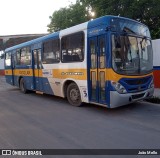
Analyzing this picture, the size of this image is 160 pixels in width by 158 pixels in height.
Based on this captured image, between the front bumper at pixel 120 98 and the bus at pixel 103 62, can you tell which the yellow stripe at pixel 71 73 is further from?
the front bumper at pixel 120 98

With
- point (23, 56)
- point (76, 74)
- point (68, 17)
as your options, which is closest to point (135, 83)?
point (76, 74)

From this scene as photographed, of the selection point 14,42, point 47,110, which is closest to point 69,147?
point 47,110

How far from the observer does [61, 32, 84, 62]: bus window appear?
874 centimetres

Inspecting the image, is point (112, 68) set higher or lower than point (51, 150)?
higher

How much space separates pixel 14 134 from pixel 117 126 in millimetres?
2681

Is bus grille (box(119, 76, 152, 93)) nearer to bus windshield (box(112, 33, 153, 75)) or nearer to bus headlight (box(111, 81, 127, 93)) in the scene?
bus headlight (box(111, 81, 127, 93))

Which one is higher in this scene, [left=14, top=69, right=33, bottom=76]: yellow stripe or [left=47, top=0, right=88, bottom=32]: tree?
[left=47, top=0, right=88, bottom=32]: tree

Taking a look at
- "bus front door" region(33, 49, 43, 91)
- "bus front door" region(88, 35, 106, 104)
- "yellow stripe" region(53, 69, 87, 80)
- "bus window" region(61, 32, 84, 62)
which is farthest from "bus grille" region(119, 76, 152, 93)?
"bus front door" region(33, 49, 43, 91)

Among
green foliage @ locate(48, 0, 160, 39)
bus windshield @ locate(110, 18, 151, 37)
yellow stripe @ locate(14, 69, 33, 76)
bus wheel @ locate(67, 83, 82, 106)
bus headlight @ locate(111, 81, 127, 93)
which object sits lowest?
bus wheel @ locate(67, 83, 82, 106)

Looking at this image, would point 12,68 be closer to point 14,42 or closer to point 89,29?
point 89,29

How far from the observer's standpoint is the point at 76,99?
30.8ft

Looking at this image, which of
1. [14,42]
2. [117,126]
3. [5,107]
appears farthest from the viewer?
[14,42]

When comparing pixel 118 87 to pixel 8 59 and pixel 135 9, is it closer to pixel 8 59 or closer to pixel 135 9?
pixel 8 59

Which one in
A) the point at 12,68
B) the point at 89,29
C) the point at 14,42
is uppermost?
the point at 14,42
